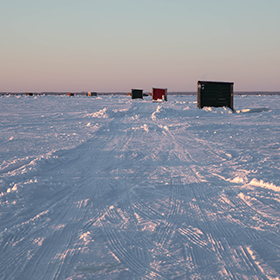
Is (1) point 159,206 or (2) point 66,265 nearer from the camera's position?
(2) point 66,265

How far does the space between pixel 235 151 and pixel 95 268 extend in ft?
23.0

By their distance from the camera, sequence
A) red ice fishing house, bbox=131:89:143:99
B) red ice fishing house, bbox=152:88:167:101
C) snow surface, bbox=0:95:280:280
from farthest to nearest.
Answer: red ice fishing house, bbox=131:89:143:99
red ice fishing house, bbox=152:88:167:101
snow surface, bbox=0:95:280:280

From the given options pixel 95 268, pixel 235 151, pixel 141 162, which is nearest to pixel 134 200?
pixel 95 268

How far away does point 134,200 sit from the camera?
4.80 metres

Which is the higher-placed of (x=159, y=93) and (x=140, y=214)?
(x=159, y=93)

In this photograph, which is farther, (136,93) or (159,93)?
(136,93)

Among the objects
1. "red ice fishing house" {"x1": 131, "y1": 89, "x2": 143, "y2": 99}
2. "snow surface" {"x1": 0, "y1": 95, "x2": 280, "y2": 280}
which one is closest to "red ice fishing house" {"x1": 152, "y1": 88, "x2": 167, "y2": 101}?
"red ice fishing house" {"x1": 131, "y1": 89, "x2": 143, "y2": 99}

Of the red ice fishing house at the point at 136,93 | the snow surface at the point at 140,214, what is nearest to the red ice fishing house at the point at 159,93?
the red ice fishing house at the point at 136,93

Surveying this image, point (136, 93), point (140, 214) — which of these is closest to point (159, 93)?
point (136, 93)

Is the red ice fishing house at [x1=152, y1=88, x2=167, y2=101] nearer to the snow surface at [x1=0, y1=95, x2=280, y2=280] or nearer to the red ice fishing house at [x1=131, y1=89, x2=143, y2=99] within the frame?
the red ice fishing house at [x1=131, y1=89, x2=143, y2=99]

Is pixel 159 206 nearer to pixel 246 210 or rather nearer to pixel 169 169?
pixel 246 210

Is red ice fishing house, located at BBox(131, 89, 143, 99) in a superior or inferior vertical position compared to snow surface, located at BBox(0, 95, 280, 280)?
superior

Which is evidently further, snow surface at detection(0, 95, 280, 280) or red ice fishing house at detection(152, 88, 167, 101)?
red ice fishing house at detection(152, 88, 167, 101)

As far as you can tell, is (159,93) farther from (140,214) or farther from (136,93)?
(140,214)
